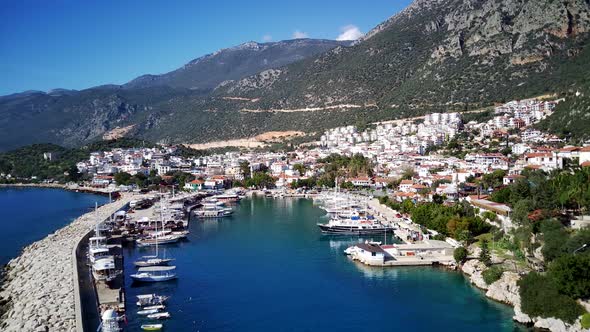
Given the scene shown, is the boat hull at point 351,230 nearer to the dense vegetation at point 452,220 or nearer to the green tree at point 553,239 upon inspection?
the dense vegetation at point 452,220

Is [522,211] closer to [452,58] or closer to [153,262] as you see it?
[153,262]

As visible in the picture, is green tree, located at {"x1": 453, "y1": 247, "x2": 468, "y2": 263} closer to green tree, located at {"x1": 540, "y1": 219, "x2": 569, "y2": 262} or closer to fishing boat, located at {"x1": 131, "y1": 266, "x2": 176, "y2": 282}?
green tree, located at {"x1": 540, "y1": 219, "x2": 569, "y2": 262}

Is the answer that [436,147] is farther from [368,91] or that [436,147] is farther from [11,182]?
[11,182]

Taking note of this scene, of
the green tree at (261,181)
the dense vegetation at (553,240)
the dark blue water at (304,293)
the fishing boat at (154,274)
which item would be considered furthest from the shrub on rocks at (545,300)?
the green tree at (261,181)

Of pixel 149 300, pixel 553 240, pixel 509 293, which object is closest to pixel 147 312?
pixel 149 300

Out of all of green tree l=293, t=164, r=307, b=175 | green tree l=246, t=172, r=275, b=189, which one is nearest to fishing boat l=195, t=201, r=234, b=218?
green tree l=246, t=172, r=275, b=189

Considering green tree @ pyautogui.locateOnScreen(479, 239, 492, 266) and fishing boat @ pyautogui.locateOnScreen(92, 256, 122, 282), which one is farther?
green tree @ pyautogui.locateOnScreen(479, 239, 492, 266)
